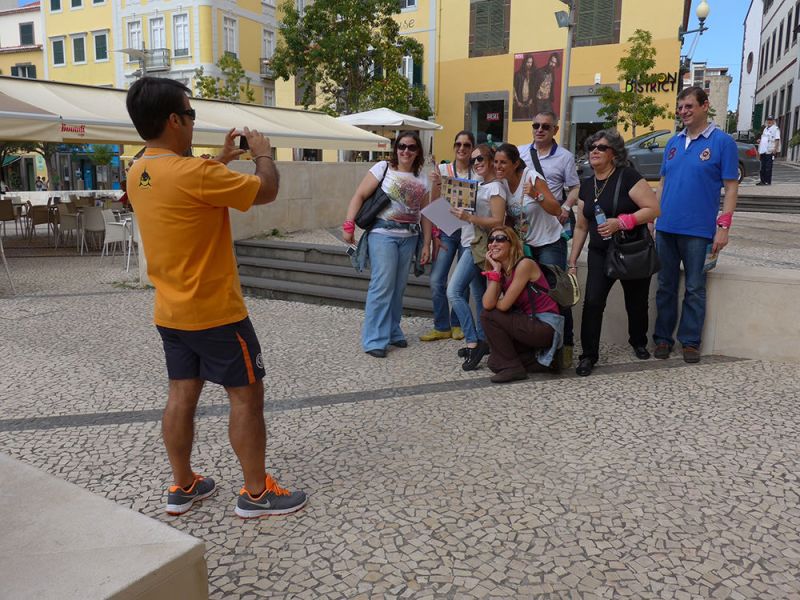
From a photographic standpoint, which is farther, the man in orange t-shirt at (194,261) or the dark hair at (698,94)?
the dark hair at (698,94)

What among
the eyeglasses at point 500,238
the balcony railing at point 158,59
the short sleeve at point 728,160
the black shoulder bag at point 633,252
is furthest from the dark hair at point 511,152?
the balcony railing at point 158,59

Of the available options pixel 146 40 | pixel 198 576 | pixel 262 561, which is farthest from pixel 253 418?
pixel 146 40

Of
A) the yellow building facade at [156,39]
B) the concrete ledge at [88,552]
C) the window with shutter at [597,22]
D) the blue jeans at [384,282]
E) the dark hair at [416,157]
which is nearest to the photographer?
the concrete ledge at [88,552]

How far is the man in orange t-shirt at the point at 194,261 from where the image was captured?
2443mm

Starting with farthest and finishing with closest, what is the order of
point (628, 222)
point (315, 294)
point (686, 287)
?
point (315, 294) < point (686, 287) < point (628, 222)

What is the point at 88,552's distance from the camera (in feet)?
6.28

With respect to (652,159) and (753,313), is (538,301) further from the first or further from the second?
(652,159)

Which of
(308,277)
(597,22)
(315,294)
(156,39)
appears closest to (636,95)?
(597,22)

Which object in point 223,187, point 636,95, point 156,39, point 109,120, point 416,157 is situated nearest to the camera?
point 223,187

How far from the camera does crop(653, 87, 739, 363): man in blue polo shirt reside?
4629mm

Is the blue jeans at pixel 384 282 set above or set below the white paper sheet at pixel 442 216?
below

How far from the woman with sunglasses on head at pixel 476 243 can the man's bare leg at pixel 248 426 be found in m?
Answer: 2.42

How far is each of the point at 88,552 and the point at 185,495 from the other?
0.99m

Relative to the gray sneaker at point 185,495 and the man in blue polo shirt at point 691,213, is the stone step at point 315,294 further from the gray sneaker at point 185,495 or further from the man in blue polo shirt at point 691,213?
the gray sneaker at point 185,495
